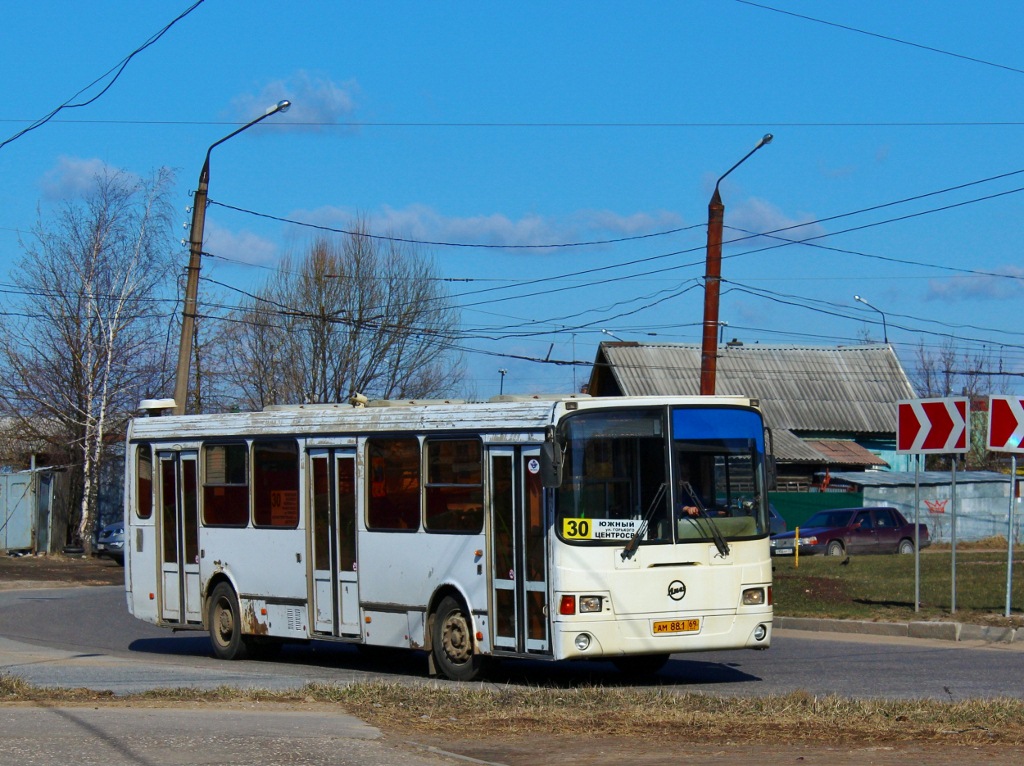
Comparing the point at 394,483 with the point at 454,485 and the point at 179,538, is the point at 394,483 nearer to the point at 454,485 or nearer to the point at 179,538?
the point at 454,485

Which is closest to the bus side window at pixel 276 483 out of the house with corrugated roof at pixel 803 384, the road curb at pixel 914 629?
the road curb at pixel 914 629

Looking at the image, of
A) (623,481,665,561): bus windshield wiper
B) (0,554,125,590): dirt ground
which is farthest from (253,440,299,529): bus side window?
(0,554,125,590): dirt ground

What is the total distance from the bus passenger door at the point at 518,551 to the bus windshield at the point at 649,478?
13.7 inches

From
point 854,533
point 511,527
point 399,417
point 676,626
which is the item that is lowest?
point 854,533

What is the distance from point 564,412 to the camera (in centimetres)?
1236

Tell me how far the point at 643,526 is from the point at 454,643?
7.38 feet

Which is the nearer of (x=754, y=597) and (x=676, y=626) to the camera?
(x=676, y=626)

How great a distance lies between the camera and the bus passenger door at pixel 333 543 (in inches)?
571

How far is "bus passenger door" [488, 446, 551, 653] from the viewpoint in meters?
12.3

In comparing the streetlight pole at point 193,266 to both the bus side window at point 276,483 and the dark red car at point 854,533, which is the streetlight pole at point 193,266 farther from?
the dark red car at point 854,533

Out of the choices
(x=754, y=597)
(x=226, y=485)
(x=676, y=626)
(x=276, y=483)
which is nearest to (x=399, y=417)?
(x=276, y=483)

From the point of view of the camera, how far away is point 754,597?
12773 mm

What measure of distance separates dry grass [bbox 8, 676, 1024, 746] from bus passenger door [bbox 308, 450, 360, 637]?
303 cm

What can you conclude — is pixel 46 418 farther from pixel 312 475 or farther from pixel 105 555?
pixel 312 475
